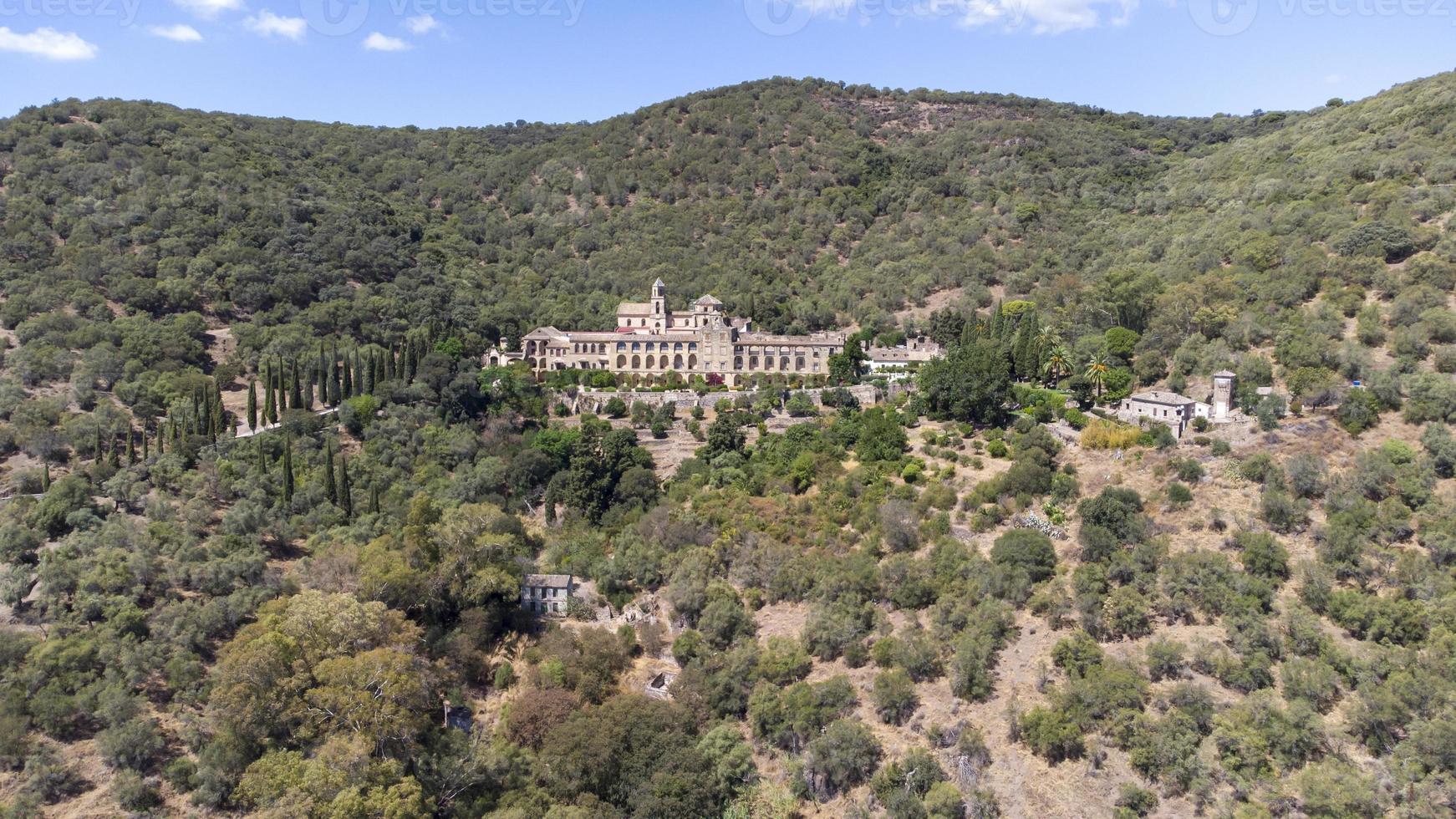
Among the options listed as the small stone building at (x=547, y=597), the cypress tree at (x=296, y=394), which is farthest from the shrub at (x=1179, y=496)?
the cypress tree at (x=296, y=394)

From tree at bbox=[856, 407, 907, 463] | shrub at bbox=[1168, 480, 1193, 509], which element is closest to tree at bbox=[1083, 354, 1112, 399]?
tree at bbox=[856, 407, 907, 463]

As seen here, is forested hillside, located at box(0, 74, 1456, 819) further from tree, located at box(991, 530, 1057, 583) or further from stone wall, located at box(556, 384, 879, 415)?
stone wall, located at box(556, 384, 879, 415)

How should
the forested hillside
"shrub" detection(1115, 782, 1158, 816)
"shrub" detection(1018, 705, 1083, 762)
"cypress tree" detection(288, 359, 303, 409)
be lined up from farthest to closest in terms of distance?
"cypress tree" detection(288, 359, 303, 409)
"shrub" detection(1018, 705, 1083, 762)
the forested hillside
"shrub" detection(1115, 782, 1158, 816)

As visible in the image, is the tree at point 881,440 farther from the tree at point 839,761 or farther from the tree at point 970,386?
the tree at point 839,761

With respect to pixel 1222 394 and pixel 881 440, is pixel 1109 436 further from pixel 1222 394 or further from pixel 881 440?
pixel 881 440

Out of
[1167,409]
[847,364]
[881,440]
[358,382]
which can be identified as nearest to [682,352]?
[847,364]

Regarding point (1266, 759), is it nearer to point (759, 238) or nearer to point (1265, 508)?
point (1265, 508)

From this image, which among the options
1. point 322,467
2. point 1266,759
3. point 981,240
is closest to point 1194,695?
point 1266,759
